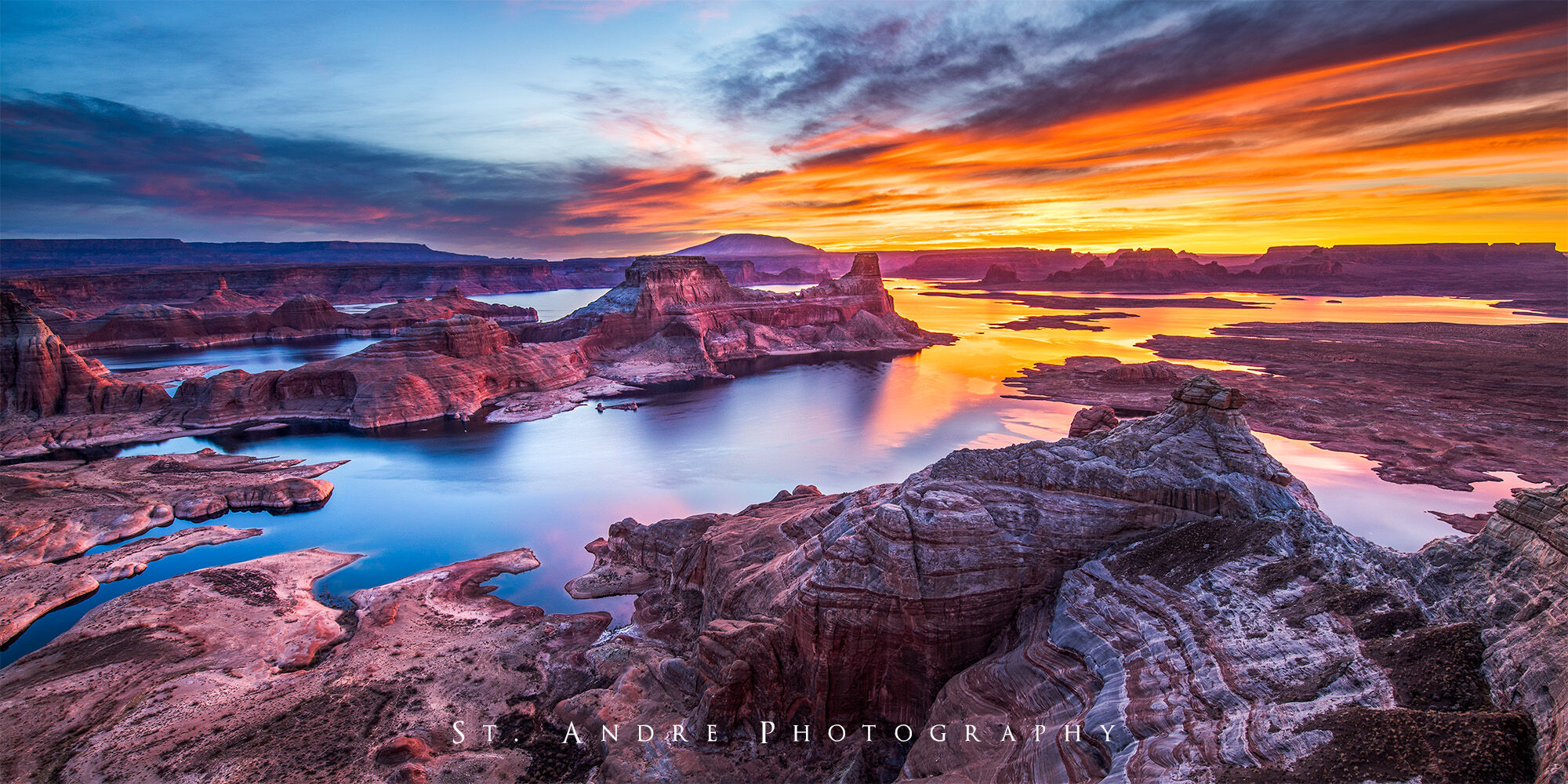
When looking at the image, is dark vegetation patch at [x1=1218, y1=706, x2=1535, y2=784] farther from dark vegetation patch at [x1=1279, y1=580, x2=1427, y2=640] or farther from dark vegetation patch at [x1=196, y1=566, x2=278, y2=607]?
dark vegetation patch at [x1=196, y1=566, x2=278, y2=607]

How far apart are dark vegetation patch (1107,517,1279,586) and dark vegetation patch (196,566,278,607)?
102ft

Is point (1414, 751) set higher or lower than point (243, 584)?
higher

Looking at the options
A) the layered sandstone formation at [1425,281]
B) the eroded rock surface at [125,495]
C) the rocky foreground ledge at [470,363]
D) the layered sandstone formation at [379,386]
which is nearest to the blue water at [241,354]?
the rocky foreground ledge at [470,363]

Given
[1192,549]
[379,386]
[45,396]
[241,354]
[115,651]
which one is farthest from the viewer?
[241,354]

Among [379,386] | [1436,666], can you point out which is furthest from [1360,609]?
[379,386]

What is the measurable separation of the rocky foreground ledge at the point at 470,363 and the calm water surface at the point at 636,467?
4.13 meters

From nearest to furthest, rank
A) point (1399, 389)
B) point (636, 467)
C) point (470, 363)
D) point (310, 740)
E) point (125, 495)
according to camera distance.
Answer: point (310, 740) < point (125, 495) < point (636, 467) < point (1399, 389) < point (470, 363)

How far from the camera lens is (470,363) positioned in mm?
63844

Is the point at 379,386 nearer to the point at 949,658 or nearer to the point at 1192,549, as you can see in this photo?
the point at 949,658

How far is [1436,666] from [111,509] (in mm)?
51881

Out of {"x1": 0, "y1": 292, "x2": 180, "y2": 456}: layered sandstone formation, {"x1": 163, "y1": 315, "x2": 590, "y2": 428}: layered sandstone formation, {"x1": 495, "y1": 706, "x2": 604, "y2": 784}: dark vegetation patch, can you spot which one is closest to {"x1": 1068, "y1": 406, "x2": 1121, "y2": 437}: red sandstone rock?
{"x1": 495, "y1": 706, "x2": 604, "y2": 784}: dark vegetation patch

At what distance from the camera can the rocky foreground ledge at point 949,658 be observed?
28.5 ft

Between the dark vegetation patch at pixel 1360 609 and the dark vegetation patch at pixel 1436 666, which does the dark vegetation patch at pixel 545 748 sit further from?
the dark vegetation patch at pixel 1436 666

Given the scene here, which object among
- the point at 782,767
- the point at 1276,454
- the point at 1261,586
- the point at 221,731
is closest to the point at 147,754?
the point at 221,731
